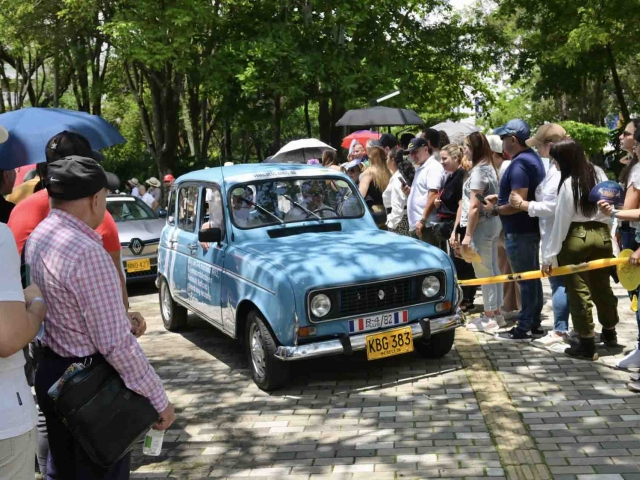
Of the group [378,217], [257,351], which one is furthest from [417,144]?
[257,351]

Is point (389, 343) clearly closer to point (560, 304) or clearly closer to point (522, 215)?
point (560, 304)

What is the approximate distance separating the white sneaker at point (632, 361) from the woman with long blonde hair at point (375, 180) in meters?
4.18

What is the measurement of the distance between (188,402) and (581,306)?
11.1 feet

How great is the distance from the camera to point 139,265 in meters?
12.3

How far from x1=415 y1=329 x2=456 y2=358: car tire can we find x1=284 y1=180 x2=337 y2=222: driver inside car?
1582mm

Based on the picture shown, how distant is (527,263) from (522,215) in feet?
1.52

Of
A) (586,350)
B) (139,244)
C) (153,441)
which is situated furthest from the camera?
(139,244)

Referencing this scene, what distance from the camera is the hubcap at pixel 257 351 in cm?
675

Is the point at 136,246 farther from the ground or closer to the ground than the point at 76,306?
closer to the ground

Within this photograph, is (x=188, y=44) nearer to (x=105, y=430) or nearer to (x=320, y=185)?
(x=320, y=185)

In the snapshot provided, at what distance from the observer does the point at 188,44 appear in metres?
21.6

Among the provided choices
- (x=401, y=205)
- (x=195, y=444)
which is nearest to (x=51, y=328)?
(x=195, y=444)

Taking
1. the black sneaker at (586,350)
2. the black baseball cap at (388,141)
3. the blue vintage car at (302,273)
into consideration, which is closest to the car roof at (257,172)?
the blue vintage car at (302,273)

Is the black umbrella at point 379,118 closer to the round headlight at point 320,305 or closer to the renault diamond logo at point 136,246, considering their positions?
the renault diamond logo at point 136,246
